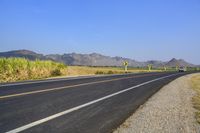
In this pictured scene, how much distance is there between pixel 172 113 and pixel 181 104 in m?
2.20

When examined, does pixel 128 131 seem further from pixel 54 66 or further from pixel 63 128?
pixel 54 66

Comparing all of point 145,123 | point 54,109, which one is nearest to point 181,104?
point 145,123

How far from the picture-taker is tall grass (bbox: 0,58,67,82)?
27.1 meters

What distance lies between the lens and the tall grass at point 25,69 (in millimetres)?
27109

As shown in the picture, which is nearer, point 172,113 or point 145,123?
point 145,123

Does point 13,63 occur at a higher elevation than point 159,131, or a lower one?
higher

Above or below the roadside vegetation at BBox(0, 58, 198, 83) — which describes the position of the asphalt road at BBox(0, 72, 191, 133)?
below

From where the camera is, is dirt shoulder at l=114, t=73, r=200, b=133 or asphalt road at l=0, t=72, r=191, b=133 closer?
asphalt road at l=0, t=72, r=191, b=133

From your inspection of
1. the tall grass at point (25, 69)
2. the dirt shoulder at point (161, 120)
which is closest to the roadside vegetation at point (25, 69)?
the tall grass at point (25, 69)

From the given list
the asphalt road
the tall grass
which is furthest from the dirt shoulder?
the tall grass

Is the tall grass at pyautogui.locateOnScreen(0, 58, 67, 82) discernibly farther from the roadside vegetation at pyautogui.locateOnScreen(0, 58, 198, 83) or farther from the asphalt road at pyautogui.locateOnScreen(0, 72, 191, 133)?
the asphalt road at pyautogui.locateOnScreen(0, 72, 191, 133)

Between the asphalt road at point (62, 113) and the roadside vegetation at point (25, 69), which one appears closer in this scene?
the asphalt road at point (62, 113)

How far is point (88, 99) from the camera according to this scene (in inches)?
468

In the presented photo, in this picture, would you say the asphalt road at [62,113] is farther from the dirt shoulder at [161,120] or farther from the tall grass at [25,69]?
the tall grass at [25,69]
